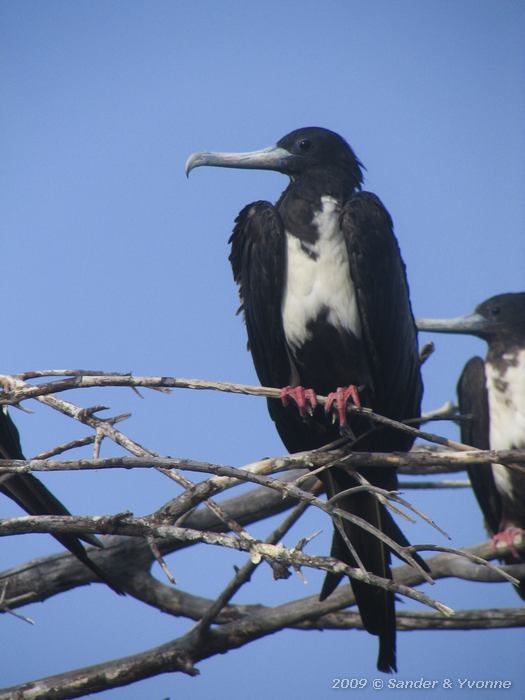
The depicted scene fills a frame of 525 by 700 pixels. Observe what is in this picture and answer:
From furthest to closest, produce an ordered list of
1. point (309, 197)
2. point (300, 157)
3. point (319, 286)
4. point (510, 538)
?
1. point (510, 538)
2. point (300, 157)
3. point (309, 197)
4. point (319, 286)

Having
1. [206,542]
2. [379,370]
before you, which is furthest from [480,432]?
[206,542]

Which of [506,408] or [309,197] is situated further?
[506,408]

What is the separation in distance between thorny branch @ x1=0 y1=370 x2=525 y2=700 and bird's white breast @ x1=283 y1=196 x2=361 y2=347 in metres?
0.35

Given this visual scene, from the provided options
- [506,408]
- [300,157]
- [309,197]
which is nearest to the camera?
[309,197]

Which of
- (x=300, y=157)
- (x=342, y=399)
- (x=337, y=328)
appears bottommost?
(x=342, y=399)

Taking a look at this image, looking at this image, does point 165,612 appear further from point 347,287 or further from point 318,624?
point 347,287

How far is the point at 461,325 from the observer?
5.79 meters

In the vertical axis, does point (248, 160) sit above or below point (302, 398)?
above

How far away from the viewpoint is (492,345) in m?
5.62

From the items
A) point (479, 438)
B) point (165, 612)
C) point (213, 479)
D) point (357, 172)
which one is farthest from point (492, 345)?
point (213, 479)

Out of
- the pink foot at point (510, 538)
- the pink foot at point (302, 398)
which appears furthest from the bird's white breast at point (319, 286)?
the pink foot at point (510, 538)

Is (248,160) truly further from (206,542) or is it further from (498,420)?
(206,542)

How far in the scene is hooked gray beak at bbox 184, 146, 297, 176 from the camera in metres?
4.24

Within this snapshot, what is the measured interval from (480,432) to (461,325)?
2.53ft
